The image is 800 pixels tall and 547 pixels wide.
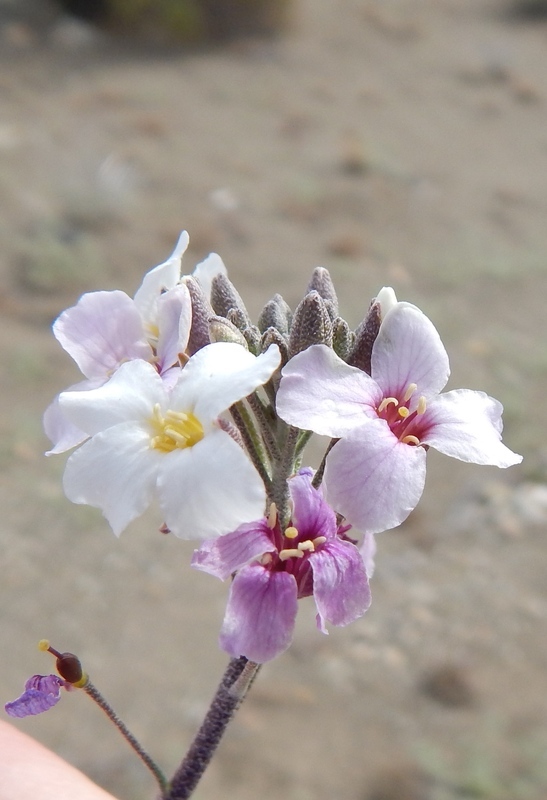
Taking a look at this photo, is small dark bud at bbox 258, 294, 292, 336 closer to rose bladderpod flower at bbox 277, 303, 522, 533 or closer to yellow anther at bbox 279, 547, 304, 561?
rose bladderpod flower at bbox 277, 303, 522, 533

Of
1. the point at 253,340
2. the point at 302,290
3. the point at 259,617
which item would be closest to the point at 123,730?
the point at 259,617

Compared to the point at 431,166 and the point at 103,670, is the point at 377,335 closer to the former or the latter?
the point at 103,670

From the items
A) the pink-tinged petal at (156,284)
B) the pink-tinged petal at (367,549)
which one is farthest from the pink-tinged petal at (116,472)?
the pink-tinged petal at (367,549)

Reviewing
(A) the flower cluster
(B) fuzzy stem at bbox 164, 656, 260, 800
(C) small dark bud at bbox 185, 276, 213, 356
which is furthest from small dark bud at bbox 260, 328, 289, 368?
(B) fuzzy stem at bbox 164, 656, 260, 800

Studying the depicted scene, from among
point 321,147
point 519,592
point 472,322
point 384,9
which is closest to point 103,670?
point 519,592

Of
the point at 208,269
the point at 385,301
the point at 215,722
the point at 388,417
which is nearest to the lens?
the point at 388,417

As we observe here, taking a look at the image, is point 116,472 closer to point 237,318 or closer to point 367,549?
point 237,318
